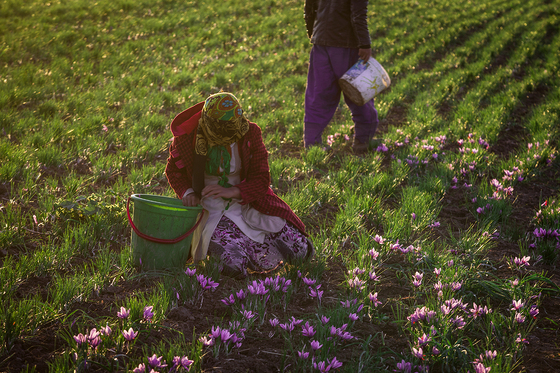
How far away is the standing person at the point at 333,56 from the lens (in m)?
4.85

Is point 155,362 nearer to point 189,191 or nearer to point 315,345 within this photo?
point 315,345

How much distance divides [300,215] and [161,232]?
4.73 ft

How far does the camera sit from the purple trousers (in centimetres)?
502

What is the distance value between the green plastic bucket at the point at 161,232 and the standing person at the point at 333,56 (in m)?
2.95

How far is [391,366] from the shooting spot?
2.02 metres

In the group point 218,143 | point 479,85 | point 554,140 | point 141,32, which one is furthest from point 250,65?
point 218,143

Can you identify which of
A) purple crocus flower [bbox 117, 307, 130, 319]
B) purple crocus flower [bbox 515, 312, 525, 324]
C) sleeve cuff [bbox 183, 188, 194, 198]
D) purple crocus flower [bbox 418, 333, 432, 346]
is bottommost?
purple crocus flower [bbox 515, 312, 525, 324]

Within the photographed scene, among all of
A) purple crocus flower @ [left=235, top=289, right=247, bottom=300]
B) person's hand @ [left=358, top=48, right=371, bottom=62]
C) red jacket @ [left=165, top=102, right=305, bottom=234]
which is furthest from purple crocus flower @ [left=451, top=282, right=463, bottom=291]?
Answer: person's hand @ [left=358, top=48, right=371, bottom=62]

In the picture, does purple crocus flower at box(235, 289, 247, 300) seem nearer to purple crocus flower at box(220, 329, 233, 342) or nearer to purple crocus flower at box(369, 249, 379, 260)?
purple crocus flower at box(220, 329, 233, 342)

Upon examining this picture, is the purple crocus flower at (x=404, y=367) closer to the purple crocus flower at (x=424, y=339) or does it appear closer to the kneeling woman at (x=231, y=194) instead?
the purple crocus flower at (x=424, y=339)

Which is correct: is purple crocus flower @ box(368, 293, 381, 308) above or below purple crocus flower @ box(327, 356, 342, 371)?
below

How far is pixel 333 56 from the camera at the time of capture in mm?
4996

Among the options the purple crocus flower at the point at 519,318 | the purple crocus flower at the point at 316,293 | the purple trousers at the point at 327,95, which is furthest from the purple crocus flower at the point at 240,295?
the purple trousers at the point at 327,95

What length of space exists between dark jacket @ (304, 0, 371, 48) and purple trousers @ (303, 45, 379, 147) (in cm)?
10
